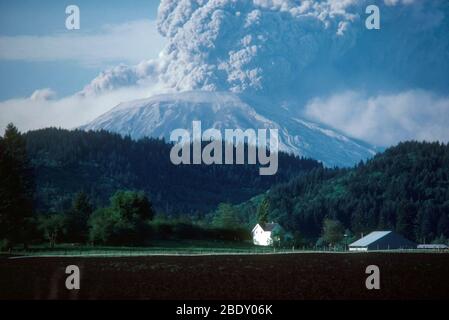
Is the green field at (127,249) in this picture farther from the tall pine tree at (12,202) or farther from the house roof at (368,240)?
the house roof at (368,240)

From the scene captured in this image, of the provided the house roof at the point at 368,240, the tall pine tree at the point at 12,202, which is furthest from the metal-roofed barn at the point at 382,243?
the tall pine tree at the point at 12,202

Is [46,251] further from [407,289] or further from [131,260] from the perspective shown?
[407,289]

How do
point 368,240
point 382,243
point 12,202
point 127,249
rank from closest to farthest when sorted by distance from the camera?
point 12,202, point 127,249, point 382,243, point 368,240

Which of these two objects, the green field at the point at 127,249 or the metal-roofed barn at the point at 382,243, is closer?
the green field at the point at 127,249

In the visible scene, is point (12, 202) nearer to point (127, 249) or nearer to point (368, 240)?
point (127, 249)

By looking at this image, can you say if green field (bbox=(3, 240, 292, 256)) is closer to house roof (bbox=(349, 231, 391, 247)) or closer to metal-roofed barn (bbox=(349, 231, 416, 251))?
house roof (bbox=(349, 231, 391, 247))

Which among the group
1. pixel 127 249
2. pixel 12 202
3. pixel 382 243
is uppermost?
pixel 12 202

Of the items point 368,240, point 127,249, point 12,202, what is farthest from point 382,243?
point 12,202
